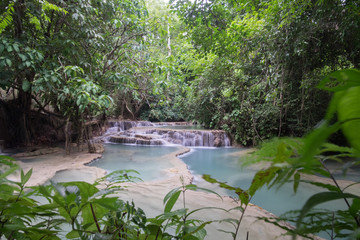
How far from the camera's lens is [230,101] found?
9.15 m

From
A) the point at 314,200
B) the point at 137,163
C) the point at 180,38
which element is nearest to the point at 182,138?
the point at 137,163

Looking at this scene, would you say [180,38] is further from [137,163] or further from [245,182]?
[245,182]

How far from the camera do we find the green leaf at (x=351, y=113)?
0.90 feet

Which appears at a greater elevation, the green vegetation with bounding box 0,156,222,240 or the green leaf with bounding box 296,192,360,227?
the green leaf with bounding box 296,192,360,227

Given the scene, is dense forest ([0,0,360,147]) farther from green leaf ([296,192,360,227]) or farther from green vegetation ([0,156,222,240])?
green leaf ([296,192,360,227])

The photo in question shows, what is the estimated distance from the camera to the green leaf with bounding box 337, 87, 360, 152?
27 centimetres

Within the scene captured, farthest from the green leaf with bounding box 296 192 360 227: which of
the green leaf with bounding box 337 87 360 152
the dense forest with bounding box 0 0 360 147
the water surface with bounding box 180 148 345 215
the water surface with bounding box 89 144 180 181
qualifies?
the water surface with bounding box 89 144 180 181

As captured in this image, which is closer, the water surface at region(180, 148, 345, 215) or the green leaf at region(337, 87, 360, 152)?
the green leaf at region(337, 87, 360, 152)

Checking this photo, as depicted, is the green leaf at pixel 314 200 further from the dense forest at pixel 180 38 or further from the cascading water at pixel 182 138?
the cascading water at pixel 182 138

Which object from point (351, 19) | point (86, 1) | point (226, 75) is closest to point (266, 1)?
point (351, 19)

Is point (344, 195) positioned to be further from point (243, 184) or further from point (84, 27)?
point (84, 27)

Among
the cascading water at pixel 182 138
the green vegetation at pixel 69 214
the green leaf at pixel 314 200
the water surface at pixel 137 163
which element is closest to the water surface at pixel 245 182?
the green leaf at pixel 314 200

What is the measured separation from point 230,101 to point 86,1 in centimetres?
675

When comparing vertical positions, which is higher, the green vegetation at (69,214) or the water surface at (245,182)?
the green vegetation at (69,214)
